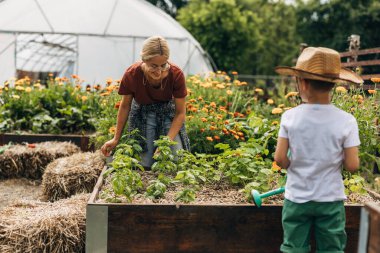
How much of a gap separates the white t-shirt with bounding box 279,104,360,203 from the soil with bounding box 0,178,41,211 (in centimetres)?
288

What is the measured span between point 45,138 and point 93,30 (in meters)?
6.67

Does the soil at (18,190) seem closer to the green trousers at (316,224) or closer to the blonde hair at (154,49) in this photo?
the blonde hair at (154,49)

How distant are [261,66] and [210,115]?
2359 centimetres

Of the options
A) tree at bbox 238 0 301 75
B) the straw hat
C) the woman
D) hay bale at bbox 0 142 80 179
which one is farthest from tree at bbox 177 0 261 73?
the straw hat

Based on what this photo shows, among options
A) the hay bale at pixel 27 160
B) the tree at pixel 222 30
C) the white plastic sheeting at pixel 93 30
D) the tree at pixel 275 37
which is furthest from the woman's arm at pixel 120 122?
the tree at pixel 275 37

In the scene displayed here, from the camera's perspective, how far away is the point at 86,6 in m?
12.5

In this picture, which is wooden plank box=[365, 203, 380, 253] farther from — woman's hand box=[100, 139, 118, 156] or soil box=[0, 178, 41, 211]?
soil box=[0, 178, 41, 211]

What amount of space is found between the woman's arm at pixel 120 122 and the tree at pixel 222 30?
15917 millimetres

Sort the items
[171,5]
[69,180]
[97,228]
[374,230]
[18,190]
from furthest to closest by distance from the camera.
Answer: [171,5], [18,190], [69,180], [97,228], [374,230]

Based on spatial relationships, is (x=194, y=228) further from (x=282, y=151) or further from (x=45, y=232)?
(x=45, y=232)

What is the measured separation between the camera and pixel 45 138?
5.93 metres

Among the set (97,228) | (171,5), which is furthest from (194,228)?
(171,5)

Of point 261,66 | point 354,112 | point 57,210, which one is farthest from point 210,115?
point 261,66

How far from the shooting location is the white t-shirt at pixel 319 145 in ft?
7.41
